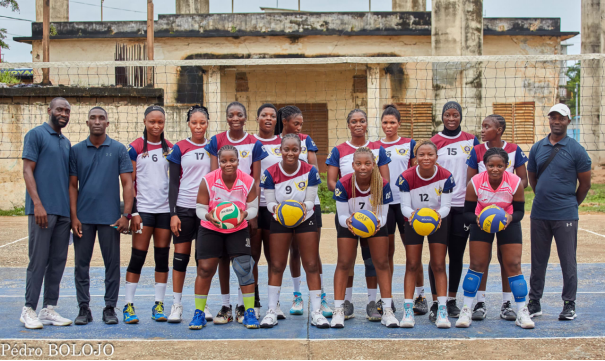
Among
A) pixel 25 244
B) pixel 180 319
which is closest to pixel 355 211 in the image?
pixel 180 319

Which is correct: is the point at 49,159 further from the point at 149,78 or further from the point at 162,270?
the point at 149,78

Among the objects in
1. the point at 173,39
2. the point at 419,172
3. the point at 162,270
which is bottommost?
the point at 162,270

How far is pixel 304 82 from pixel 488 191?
15.6m

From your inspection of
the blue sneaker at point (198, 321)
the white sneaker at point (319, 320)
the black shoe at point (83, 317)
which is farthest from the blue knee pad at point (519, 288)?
the black shoe at point (83, 317)

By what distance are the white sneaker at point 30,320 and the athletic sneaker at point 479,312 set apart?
3.59m

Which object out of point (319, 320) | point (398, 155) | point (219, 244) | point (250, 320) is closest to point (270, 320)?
point (250, 320)

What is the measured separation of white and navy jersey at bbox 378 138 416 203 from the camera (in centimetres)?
538

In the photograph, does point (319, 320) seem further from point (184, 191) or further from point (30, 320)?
point (30, 320)

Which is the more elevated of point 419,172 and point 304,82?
point 304,82

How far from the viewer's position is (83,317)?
16.3 ft

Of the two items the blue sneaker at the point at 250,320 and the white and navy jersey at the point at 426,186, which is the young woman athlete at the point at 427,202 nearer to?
the white and navy jersey at the point at 426,186

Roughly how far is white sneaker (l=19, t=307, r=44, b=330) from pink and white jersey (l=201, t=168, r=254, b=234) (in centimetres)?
154

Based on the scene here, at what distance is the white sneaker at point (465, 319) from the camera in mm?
4805

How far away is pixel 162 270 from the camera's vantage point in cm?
519
